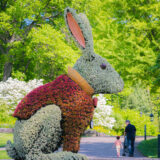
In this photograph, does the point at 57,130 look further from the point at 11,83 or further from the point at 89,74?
the point at 11,83

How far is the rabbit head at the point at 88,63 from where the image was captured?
5.60 meters

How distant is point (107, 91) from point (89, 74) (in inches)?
19.2

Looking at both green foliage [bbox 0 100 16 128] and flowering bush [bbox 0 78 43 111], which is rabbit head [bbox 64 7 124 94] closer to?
green foliage [bbox 0 100 16 128]

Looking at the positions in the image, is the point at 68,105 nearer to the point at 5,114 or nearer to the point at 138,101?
the point at 5,114

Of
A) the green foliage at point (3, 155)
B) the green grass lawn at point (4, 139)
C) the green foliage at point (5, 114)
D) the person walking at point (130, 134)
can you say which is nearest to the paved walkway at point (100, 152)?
the person walking at point (130, 134)

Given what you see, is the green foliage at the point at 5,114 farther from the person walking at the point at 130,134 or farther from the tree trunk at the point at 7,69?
the person walking at the point at 130,134

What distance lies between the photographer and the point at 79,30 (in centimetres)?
564

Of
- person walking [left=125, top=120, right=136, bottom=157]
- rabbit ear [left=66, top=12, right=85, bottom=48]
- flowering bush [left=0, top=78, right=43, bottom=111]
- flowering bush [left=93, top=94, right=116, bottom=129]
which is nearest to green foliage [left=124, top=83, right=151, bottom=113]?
flowering bush [left=93, top=94, right=116, bottom=129]

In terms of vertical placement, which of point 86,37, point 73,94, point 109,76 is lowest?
point 73,94

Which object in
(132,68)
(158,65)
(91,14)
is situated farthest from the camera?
(91,14)

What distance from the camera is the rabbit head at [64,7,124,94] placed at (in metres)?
5.60

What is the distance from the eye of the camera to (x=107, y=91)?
18.6ft

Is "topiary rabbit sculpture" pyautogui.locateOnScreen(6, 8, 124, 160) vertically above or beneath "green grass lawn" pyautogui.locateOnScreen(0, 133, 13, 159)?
above

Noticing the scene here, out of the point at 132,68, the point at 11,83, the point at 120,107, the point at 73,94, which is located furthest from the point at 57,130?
the point at 120,107
